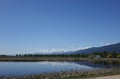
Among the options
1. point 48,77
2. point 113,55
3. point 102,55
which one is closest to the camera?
point 48,77

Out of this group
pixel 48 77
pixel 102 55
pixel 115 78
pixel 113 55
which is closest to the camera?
A: pixel 115 78

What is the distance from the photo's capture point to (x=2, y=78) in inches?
1138

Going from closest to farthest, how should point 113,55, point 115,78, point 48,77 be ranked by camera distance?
point 115,78
point 48,77
point 113,55

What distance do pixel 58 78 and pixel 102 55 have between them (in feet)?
376

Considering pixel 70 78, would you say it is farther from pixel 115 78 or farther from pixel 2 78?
pixel 2 78

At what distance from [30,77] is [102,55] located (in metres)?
115

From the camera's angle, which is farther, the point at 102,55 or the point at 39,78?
the point at 102,55

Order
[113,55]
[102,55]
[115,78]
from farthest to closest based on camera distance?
[102,55], [113,55], [115,78]

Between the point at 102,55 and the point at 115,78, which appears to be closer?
the point at 115,78

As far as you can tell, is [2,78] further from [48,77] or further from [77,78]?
[77,78]

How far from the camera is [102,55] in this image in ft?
463

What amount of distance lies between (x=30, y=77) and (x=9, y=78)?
280 centimetres

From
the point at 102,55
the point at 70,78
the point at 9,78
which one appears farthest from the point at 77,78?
the point at 102,55

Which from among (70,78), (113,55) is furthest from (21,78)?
(113,55)
